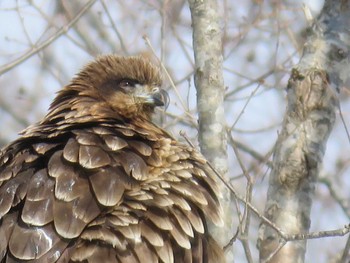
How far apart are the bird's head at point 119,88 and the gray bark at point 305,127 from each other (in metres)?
0.85

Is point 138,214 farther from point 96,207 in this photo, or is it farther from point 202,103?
point 202,103

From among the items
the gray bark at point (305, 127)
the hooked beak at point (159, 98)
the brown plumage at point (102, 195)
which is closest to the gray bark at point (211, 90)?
the brown plumage at point (102, 195)

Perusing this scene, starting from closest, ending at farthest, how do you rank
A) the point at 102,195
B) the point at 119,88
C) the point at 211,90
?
the point at 102,195 < the point at 211,90 < the point at 119,88

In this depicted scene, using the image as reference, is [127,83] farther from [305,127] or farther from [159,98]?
[305,127]

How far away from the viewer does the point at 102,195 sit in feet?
15.9

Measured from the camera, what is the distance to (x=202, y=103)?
225 inches

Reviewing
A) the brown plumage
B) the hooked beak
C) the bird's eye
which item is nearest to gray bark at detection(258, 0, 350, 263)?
the brown plumage

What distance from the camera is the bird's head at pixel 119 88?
5992 mm

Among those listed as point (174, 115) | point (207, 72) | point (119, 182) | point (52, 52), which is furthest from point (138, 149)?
point (52, 52)

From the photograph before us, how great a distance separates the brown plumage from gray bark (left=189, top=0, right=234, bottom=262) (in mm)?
169

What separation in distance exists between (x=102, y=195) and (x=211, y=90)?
1.18 m

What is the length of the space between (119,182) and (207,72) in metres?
1.11

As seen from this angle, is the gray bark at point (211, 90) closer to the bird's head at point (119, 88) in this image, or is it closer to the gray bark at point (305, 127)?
the gray bark at point (305, 127)

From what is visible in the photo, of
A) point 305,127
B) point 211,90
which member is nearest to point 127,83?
point 211,90
